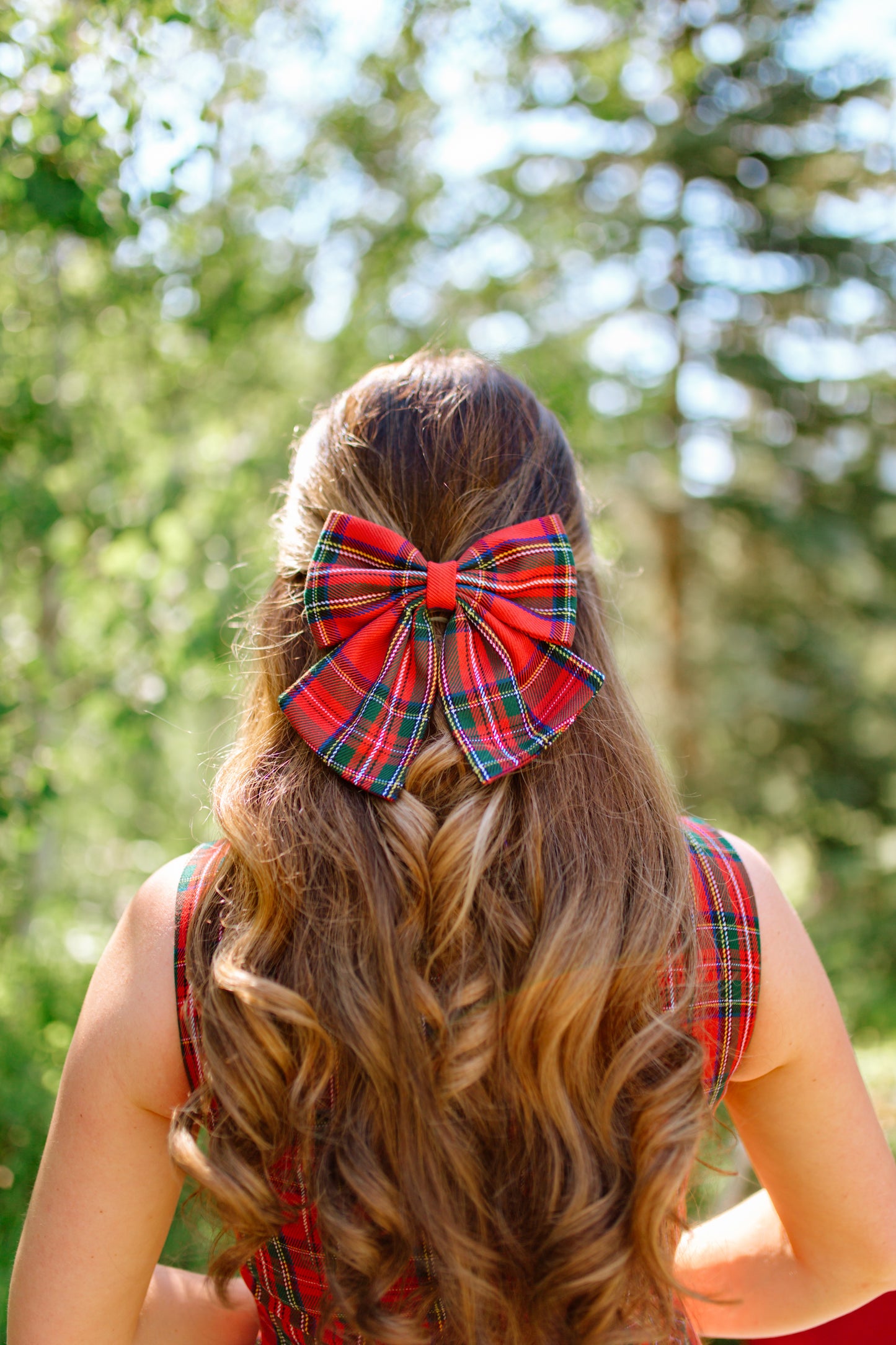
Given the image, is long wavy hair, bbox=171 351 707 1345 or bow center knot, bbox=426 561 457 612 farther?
bow center knot, bbox=426 561 457 612

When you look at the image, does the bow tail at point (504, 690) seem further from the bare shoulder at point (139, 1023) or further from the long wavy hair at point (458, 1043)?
the bare shoulder at point (139, 1023)

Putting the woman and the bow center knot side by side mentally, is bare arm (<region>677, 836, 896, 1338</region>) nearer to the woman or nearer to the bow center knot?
the woman

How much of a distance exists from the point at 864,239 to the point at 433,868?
9947mm

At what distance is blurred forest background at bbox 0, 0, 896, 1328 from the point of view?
9.73ft

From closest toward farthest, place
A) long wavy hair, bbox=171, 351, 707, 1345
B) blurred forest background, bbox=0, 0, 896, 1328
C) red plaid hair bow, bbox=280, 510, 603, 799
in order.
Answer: long wavy hair, bbox=171, 351, 707, 1345
red plaid hair bow, bbox=280, 510, 603, 799
blurred forest background, bbox=0, 0, 896, 1328

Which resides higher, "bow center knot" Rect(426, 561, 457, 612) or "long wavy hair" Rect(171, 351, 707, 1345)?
"bow center knot" Rect(426, 561, 457, 612)

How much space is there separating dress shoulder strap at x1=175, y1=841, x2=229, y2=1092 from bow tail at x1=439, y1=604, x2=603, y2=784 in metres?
0.36

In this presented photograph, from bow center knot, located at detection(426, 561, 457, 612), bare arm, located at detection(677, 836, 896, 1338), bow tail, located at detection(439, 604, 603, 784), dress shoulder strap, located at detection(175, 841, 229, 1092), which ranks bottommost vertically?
bare arm, located at detection(677, 836, 896, 1338)

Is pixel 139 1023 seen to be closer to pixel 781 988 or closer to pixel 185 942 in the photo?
pixel 185 942

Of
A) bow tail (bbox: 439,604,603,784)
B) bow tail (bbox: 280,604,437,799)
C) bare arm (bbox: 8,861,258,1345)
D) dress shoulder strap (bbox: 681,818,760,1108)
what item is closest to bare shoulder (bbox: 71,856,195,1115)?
bare arm (bbox: 8,861,258,1345)

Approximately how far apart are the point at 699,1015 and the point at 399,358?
426 cm

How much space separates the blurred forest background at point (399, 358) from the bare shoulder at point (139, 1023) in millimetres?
507

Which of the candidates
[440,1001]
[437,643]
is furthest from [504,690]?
[440,1001]

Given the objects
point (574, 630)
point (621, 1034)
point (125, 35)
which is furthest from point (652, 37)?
point (621, 1034)
